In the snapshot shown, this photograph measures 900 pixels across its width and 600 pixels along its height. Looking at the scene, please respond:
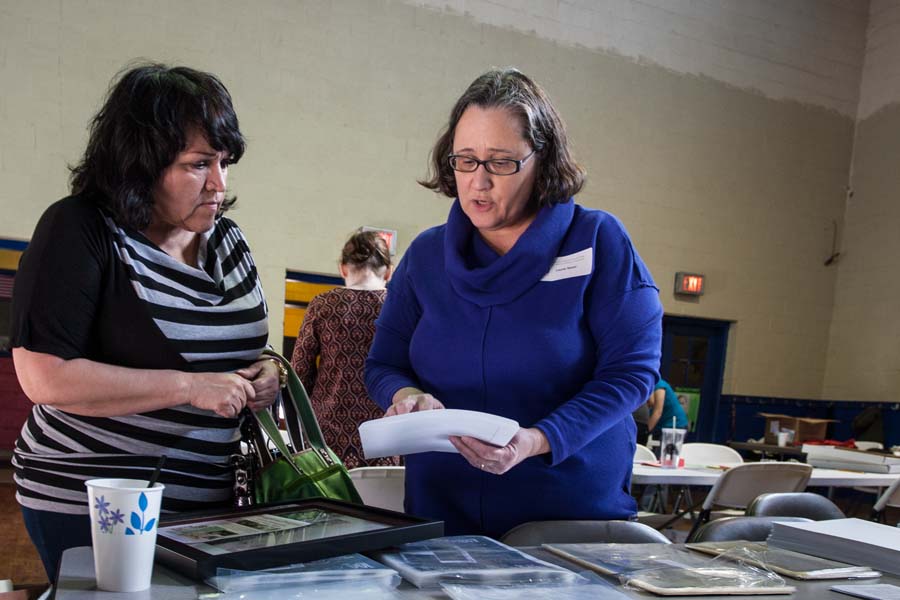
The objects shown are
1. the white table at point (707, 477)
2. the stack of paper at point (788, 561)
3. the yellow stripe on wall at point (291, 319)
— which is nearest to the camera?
the stack of paper at point (788, 561)

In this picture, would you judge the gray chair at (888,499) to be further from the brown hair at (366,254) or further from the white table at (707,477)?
the brown hair at (366,254)

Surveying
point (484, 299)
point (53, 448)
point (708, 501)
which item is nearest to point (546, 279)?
point (484, 299)

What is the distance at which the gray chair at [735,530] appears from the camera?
1357 mm

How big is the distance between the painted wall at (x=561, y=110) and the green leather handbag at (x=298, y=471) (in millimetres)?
5022

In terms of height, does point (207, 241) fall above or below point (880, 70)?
below

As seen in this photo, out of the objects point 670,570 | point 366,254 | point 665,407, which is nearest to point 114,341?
point 670,570

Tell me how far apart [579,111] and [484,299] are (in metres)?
6.51

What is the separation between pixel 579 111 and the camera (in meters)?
7.56

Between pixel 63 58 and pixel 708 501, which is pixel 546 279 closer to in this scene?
pixel 708 501

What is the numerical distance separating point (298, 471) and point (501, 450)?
32 cm

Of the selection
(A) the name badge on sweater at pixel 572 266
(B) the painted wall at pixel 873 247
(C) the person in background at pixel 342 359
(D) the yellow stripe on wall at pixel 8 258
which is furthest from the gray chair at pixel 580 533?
(B) the painted wall at pixel 873 247

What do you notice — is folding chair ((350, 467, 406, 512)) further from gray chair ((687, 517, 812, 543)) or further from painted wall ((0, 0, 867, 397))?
painted wall ((0, 0, 867, 397))

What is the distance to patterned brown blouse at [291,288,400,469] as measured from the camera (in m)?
3.21

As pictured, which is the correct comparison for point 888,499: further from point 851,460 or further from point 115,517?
point 115,517
